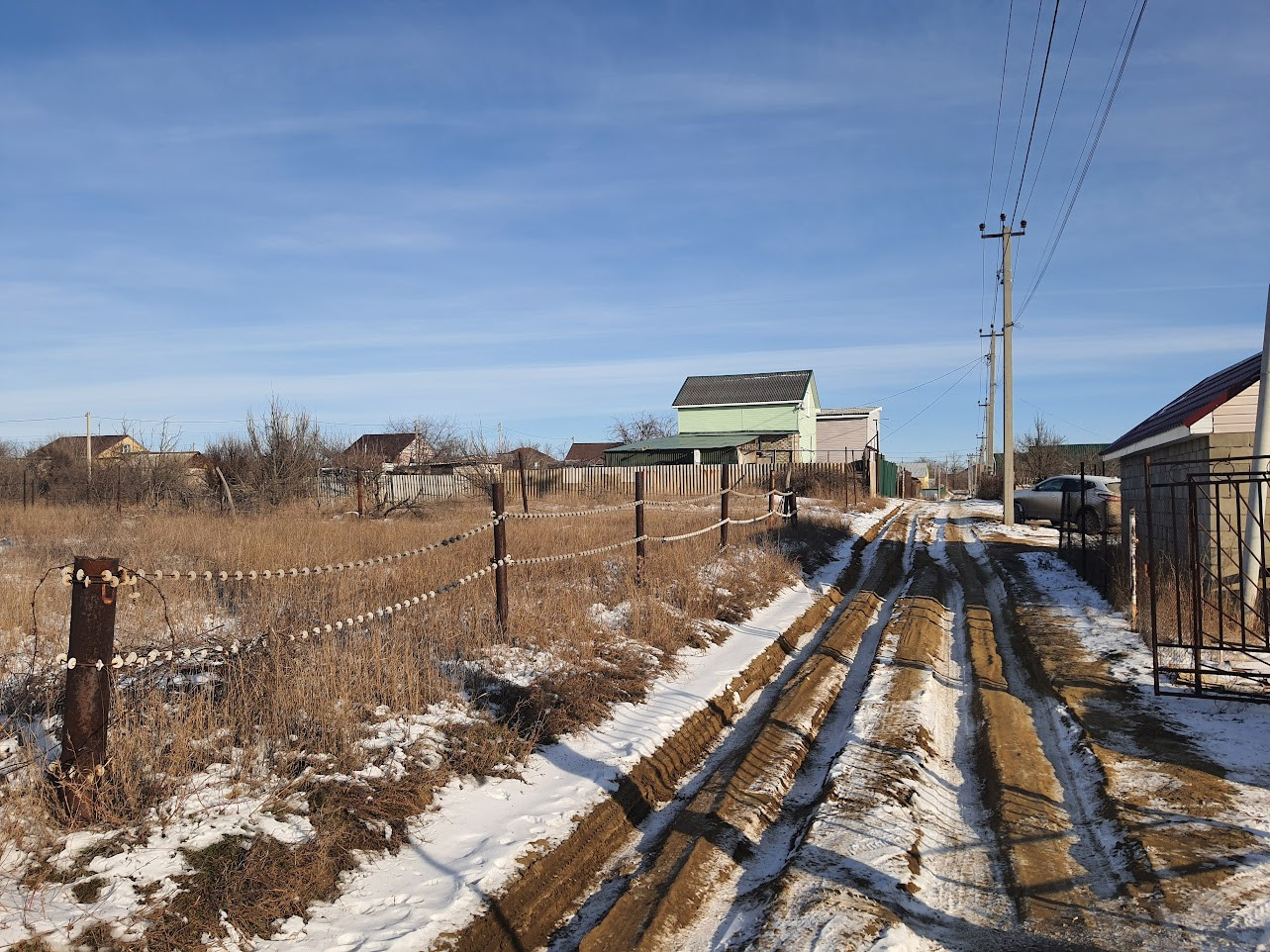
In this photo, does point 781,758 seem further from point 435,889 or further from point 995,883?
point 435,889

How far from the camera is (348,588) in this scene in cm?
980

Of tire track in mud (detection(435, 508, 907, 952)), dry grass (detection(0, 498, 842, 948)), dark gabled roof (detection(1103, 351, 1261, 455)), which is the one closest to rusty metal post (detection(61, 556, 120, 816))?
dry grass (detection(0, 498, 842, 948))

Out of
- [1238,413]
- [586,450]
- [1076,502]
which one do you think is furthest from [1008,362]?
[586,450]

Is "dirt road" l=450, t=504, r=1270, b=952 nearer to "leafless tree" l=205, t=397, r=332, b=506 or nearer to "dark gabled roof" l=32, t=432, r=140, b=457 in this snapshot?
"leafless tree" l=205, t=397, r=332, b=506

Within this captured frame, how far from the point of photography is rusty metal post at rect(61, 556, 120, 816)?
4211 millimetres

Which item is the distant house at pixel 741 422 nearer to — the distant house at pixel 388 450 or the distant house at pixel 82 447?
the distant house at pixel 388 450

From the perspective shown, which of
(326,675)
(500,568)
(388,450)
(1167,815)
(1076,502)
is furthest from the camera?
(388,450)

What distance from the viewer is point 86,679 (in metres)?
4.25

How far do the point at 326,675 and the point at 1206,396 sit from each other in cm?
1237

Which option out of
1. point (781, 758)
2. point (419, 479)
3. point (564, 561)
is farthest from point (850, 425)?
point (781, 758)

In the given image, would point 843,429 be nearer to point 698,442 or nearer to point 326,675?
point 698,442

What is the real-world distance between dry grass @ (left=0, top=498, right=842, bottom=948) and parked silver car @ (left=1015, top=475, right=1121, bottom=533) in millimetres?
9544

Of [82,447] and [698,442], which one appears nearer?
[82,447]

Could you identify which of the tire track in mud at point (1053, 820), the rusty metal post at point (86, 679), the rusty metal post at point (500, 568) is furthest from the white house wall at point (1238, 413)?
the rusty metal post at point (86, 679)
